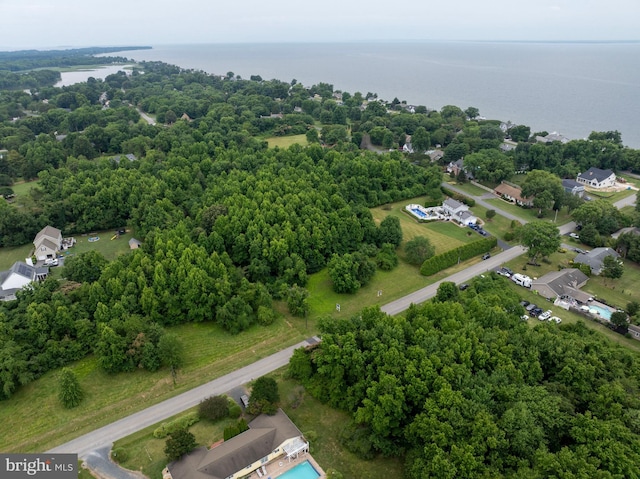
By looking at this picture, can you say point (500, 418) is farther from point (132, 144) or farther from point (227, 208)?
point (132, 144)

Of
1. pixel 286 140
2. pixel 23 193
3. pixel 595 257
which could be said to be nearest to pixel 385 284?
pixel 595 257

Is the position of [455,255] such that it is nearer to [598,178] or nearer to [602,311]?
[602,311]

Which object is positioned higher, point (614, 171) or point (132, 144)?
point (132, 144)

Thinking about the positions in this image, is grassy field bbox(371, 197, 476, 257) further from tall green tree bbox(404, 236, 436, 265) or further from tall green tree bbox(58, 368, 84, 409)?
tall green tree bbox(58, 368, 84, 409)

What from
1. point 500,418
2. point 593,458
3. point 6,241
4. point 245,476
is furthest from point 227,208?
point 593,458

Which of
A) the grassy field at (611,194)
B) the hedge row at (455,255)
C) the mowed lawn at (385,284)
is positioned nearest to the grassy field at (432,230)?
the mowed lawn at (385,284)

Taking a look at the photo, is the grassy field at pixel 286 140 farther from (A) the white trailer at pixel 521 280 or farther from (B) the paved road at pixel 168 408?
(B) the paved road at pixel 168 408
